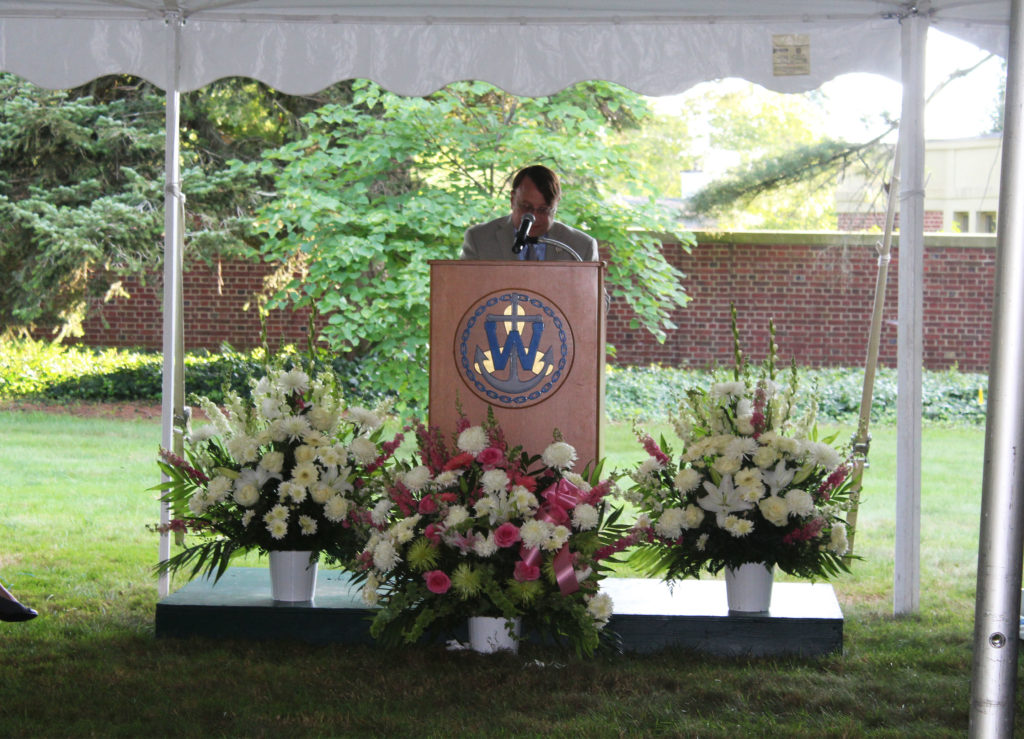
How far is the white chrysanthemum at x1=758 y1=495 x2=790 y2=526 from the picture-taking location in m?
3.60

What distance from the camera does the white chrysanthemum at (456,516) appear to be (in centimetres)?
343

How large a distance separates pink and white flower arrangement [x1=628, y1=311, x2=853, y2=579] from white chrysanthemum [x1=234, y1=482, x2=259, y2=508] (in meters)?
1.28

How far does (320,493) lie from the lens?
12.4 ft

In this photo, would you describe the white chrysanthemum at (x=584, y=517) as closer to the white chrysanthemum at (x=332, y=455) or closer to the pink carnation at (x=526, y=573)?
the pink carnation at (x=526, y=573)

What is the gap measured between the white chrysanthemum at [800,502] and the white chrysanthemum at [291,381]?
1710mm

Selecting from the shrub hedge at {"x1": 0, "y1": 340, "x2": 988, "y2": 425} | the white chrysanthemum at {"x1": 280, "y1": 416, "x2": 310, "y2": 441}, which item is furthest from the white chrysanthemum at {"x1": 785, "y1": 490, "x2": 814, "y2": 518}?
the shrub hedge at {"x1": 0, "y1": 340, "x2": 988, "y2": 425}

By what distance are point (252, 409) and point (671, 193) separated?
66.6 feet

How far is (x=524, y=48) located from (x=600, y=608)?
7.79 feet

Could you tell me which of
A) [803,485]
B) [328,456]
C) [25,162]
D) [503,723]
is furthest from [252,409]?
[25,162]

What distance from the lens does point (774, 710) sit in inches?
Result: 123

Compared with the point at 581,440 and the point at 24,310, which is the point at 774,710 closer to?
the point at 581,440

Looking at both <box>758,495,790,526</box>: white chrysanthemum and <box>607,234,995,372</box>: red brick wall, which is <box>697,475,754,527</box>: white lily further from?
<box>607,234,995,372</box>: red brick wall

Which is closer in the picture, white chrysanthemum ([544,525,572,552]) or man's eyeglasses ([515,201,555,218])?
white chrysanthemum ([544,525,572,552])

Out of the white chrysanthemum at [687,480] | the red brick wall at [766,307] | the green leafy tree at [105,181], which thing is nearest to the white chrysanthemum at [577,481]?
the white chrysanthemum at [687,480]
